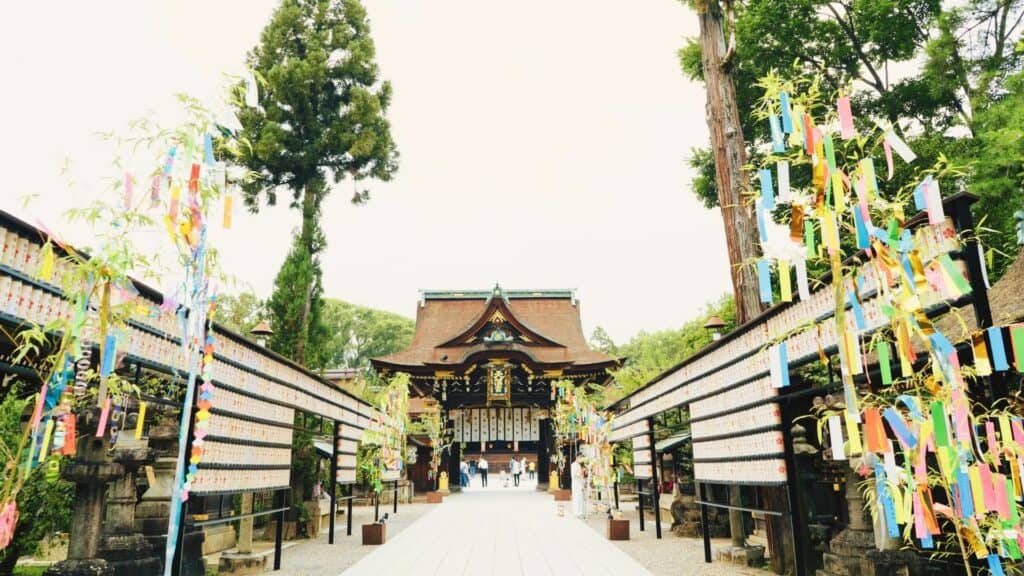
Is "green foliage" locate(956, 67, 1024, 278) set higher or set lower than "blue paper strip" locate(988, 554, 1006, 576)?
higher

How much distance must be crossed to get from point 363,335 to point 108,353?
4062cm

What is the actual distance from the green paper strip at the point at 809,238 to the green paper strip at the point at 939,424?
0.77 meters

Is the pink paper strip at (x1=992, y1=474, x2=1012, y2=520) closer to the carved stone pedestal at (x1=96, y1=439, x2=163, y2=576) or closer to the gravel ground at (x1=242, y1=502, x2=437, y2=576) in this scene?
the carved stone pedestal at (x1=96, y1=439, x2=163, y2=576)

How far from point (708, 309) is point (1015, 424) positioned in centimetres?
1634

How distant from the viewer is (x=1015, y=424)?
6.75 feet

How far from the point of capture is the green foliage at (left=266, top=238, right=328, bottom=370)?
11.0m

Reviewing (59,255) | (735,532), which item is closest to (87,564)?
(59,255)

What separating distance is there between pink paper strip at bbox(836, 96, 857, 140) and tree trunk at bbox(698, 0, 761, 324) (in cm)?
374

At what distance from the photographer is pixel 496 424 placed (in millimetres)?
19938

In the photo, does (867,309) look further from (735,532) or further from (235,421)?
(235,421)

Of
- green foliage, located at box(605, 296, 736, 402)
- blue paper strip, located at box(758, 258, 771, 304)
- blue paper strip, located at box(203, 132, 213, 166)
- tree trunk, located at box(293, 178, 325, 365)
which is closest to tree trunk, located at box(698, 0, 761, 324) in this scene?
green foliage, located at box(605, 296, 736, 402)

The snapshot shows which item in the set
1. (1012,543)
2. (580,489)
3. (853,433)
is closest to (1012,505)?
(1012,543)

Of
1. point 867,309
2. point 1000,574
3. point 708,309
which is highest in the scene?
point 708,309

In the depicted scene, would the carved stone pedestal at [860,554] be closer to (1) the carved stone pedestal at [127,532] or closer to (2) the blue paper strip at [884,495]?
(2) the blue paper strip at [884,495]
